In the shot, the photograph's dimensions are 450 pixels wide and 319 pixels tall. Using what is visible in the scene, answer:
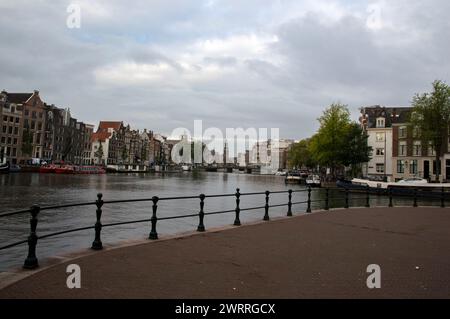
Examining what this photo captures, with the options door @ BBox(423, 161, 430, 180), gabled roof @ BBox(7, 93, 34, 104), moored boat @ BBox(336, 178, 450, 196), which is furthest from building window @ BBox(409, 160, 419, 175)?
gabled roof @ BBox(7, 93, 34, 104)

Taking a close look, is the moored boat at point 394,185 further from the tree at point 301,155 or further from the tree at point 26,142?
the tree at point 26,142

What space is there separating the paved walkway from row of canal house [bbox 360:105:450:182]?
4673 cm

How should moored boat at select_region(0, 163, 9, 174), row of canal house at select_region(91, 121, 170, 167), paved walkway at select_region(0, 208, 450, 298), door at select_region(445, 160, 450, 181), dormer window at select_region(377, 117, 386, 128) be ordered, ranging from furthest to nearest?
row of canal house at select_region(91, 121, 170, 167) → dormer window at select_region(377, 117, 386, 128) → moored boat at select_region(0, 163, 9, 174) → door at select_region(445, 160, 450, 181) → paved walkway at select_region(0, 208, 450, 298)

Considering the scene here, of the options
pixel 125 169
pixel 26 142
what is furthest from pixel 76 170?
pixel 125 169

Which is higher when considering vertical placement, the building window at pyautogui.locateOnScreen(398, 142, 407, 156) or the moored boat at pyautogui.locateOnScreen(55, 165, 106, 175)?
the building window at pyautogui.locateOnScreen(398, 142, 407, 156)

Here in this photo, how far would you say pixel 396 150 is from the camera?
7119cm

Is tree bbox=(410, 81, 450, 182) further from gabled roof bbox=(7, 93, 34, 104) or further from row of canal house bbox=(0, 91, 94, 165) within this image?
gabled roof bbox=(7, 93, 34, 104)

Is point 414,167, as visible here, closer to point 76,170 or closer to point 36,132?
point 76,170

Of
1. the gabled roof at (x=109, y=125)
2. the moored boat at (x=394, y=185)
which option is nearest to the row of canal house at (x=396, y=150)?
the moored boat at (x=394, y=185)

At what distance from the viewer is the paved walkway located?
19.8ft

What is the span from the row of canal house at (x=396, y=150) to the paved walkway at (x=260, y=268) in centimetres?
4673

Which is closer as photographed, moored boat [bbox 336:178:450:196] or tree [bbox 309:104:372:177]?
moored boat [bbox 336:178:450:196]
